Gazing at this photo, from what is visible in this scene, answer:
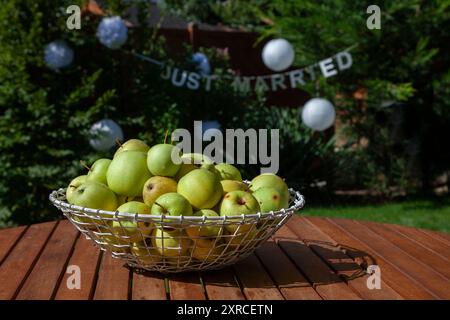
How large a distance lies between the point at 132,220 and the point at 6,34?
3.60 m

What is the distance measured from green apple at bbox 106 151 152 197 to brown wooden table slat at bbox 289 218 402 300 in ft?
1.80

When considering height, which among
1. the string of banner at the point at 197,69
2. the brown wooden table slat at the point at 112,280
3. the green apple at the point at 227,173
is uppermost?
the string of banner at the point at 197,69

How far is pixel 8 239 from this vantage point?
185 centimetres

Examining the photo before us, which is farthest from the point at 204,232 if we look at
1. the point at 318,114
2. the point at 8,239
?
the point at 318,114

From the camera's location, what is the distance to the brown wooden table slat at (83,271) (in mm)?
1308

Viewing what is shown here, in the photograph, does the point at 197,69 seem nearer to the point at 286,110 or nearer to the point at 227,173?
the point at 286,110

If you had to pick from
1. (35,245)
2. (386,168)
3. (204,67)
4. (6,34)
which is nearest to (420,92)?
(386,168)

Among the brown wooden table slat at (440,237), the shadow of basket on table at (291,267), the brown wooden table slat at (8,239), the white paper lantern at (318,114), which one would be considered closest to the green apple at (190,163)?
the shadow of basket on table at (291,267)

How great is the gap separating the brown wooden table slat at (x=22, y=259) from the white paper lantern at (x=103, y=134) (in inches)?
94.6

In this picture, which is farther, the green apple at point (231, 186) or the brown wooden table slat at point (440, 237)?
the brown wooden table slat at point (440, 237)

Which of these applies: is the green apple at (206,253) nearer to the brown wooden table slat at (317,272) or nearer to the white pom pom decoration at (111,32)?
the brown wooden table slat at (317,272)

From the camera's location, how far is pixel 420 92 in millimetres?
6031

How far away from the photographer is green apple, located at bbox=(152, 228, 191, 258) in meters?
Answer: 1.31

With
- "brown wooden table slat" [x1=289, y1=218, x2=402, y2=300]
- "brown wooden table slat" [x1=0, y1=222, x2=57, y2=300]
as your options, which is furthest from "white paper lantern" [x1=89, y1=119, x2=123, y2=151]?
"brown wooden table slat" [x1=289, y1=218, x2=402, y2=300]
